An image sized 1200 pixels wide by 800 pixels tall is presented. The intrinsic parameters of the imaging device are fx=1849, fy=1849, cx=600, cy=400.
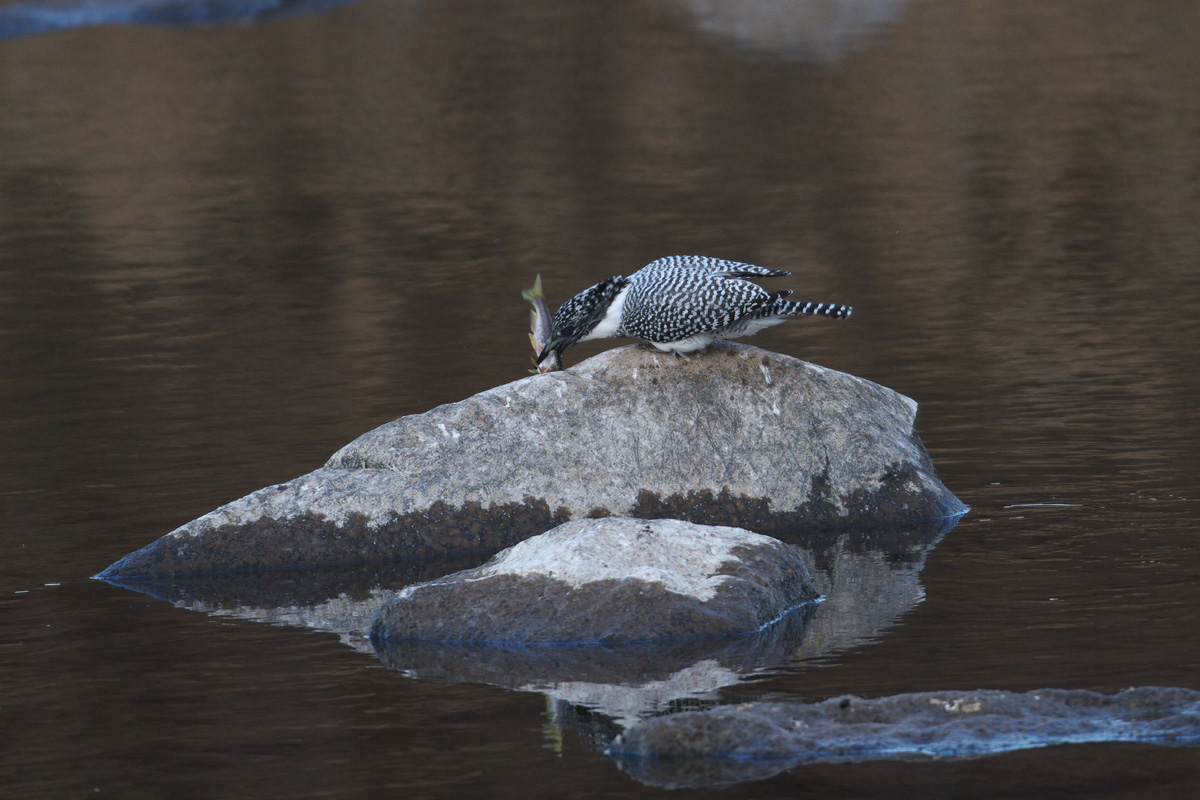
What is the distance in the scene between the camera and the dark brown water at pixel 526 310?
22.6ft

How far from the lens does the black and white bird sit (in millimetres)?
9359

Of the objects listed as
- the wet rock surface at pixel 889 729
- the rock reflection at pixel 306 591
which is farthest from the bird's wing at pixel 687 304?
the wet rock surface at pixel 889 729

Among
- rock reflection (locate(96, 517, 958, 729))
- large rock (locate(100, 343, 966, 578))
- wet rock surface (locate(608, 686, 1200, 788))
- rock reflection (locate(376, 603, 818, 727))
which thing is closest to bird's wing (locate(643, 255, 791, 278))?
large rock (locate(100, 343, 966, 578))

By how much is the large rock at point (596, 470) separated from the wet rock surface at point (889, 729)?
3.15m

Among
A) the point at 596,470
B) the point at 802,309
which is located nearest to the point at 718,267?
the point at 802,309

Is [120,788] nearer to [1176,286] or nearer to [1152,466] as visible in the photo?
[1152,466]

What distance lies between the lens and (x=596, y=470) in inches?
373

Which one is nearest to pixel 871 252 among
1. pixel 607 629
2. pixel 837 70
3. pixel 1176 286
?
pixel 1176 286

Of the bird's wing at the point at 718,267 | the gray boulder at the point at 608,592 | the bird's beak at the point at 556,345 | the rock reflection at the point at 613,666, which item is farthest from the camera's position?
the bird's beak at the point at 556,345

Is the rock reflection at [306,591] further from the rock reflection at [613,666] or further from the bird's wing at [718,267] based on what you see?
the bird's wing at [718,267]

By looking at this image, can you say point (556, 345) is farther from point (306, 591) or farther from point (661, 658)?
point (661, 658)

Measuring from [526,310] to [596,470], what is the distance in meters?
6.74

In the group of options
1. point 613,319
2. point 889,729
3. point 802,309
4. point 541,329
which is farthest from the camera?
point 541,329

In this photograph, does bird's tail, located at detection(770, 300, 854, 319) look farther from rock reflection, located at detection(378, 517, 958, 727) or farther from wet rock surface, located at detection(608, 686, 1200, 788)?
wet rock surface, located at detection(608, 686, 1200, 788)
